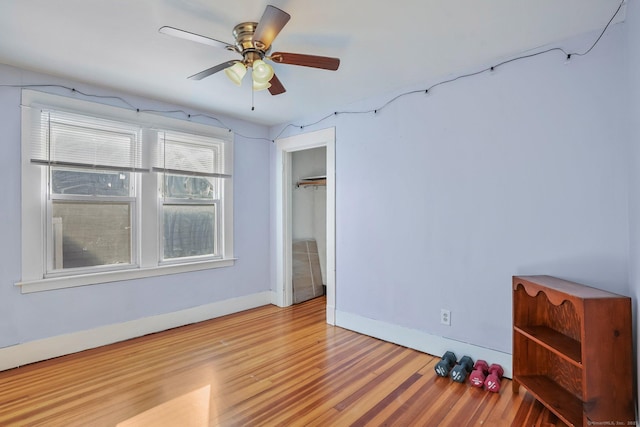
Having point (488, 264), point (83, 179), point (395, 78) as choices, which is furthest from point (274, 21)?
point (83, 179)

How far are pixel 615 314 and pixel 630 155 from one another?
907mm

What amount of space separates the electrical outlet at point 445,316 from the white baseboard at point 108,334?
2.41m

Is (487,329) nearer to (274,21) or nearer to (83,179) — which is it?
(274,21)

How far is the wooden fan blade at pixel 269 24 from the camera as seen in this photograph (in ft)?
5.13

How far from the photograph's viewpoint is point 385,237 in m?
3.14

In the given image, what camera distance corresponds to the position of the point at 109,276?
3043 millimetres

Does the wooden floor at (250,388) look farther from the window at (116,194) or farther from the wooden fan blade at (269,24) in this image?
the wooden fan blade at (269,24)

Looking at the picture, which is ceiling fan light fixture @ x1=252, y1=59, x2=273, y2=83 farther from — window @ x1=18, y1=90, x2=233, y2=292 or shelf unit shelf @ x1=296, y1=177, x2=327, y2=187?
shelf unit shelf @ x1=296, y1=177, x2=327, y2=187

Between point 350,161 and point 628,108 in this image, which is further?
point 350,161

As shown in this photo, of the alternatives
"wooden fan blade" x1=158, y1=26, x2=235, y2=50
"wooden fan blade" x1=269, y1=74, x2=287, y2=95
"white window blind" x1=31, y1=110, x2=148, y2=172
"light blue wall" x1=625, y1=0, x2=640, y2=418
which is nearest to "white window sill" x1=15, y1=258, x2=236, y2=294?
"white window blind" x1=31, y1=110, x2=148, y2=172

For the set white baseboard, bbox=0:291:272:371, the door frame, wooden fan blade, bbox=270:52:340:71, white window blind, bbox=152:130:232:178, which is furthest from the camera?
the door frame

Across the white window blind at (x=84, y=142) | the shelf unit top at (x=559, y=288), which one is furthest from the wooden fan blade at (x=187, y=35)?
the shelf unit top at (x=559, y=288)

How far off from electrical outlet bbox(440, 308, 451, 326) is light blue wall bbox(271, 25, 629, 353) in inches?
1.7

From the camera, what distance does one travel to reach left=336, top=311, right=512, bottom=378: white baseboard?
8.07 feet
